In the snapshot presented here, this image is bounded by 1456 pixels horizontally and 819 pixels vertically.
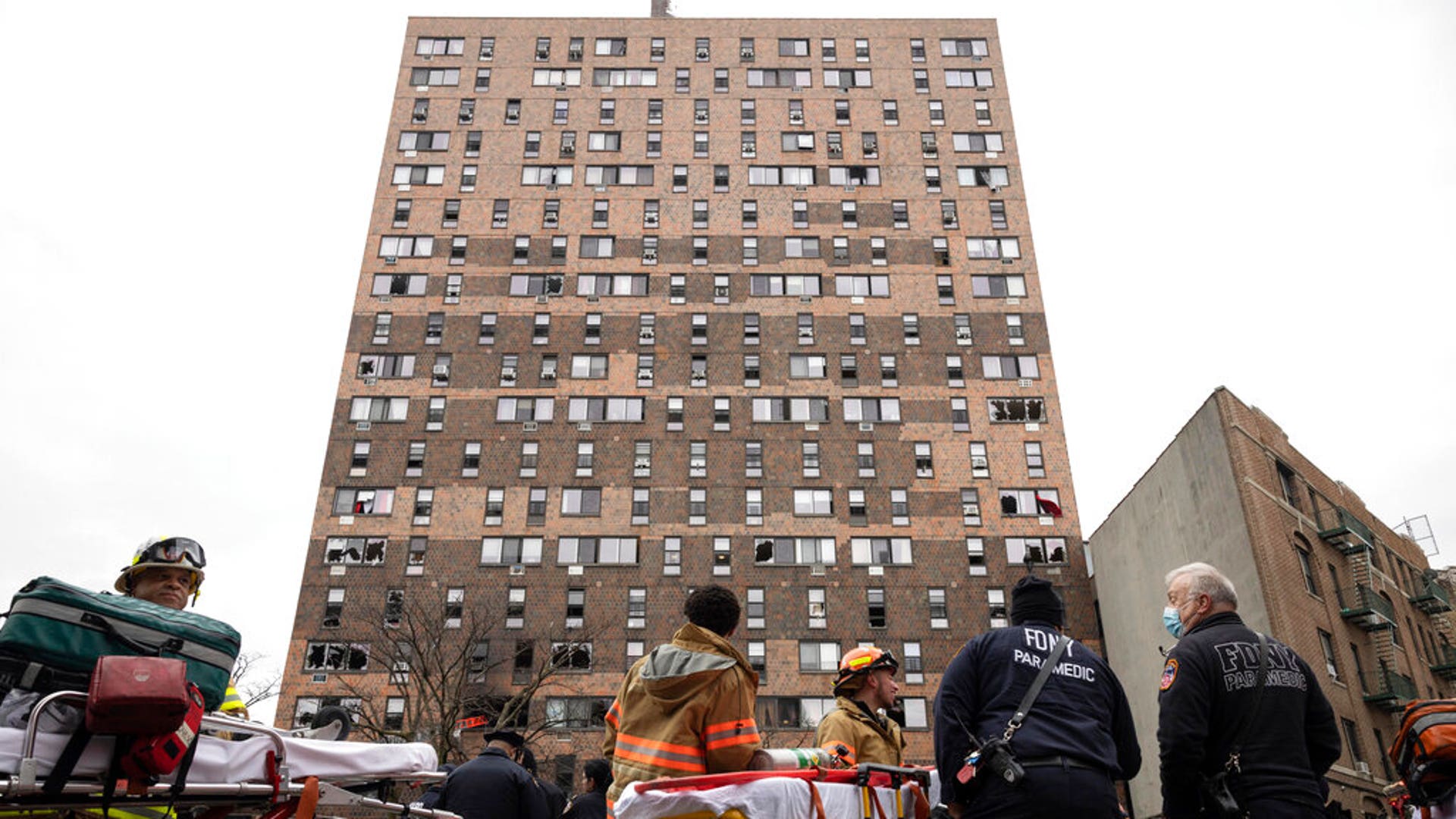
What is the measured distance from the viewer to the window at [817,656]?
45938 millimetres

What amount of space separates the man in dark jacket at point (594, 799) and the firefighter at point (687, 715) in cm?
390

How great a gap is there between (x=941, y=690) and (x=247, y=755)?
3.56 m

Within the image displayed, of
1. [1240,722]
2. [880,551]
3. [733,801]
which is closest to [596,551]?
[880,551]

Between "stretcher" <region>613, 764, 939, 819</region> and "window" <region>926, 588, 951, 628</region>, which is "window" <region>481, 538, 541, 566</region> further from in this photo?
"stretcher" <region>613, 764, 939, 819</region>

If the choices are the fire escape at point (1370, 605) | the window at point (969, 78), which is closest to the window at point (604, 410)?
the window at point (969, 78)

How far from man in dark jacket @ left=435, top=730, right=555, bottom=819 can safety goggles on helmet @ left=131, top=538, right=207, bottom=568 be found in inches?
118

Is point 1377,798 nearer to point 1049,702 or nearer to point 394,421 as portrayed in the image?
point 1049,702

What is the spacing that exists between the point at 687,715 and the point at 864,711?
1793 millimetres

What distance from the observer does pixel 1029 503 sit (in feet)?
164

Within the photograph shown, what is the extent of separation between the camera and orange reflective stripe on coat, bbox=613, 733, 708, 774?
534 centimetres

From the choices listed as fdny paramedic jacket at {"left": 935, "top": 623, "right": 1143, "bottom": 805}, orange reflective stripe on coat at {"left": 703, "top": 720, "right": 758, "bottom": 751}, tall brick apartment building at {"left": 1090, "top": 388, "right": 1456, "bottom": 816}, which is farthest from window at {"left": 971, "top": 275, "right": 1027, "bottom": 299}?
orange reflective stripe on coat at {"left": 703, "top": 720, "right": 758, "bottom": 751}

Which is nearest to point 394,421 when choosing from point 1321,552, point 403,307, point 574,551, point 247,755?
point 403,307

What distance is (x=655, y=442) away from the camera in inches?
2003

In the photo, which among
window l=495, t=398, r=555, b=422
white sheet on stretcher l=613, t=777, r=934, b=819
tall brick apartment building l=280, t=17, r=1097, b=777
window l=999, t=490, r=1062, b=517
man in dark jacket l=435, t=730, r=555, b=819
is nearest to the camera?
white sheet on stretcher l=613, t=777, r=934, b=819
